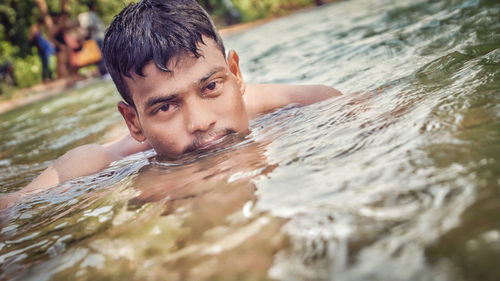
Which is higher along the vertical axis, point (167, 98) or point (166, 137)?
point (167, 98)

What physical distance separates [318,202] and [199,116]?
4.43 feet

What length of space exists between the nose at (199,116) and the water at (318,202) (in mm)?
221

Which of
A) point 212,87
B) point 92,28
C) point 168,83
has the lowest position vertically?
point 212,87

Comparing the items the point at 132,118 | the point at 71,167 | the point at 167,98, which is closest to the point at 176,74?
the point at 167,98

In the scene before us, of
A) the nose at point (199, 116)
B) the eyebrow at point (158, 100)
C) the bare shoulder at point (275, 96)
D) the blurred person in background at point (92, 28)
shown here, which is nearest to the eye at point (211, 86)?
the nose at point (199, 116)

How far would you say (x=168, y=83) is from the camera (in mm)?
2467

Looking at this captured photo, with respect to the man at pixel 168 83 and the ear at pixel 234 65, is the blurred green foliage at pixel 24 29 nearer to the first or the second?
the ear at pixel 234 65

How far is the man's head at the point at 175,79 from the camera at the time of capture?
8.11 feet

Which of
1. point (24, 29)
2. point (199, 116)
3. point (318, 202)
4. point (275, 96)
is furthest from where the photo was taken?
point (24, 29)

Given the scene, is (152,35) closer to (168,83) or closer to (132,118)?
(168,83)

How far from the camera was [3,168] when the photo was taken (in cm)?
420

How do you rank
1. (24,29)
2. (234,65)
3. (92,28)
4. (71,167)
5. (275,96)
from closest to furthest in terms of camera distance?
(71,167)
(234,65)
(275,96)
(92,28)
(24,29)

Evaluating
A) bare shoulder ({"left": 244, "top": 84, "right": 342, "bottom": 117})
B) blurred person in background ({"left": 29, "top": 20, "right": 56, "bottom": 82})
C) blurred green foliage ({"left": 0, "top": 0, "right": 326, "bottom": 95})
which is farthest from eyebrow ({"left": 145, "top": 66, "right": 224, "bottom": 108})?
blurred person in background ({"left": 29, "top": 20, "right": 56, "bottom": 82})

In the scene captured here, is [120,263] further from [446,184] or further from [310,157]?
[446,184]
